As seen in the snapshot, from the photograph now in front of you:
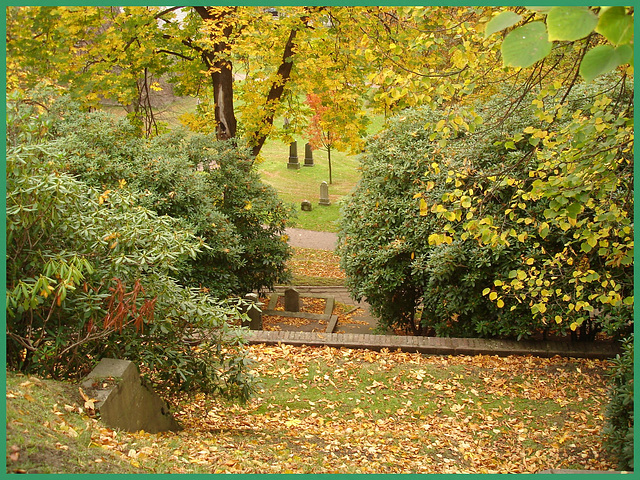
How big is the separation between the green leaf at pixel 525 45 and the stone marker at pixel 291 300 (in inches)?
454

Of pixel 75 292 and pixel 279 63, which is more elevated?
pixel 279 63

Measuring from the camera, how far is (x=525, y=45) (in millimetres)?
2115

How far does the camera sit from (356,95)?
12.1 meters

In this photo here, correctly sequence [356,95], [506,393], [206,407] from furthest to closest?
[356,95], [506,393], [206,407]

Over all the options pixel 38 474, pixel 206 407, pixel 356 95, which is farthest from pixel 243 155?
pixel 38 474

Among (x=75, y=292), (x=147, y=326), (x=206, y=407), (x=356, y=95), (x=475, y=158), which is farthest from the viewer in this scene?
(x=356, y=95)

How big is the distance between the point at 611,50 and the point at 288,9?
11.4 metres

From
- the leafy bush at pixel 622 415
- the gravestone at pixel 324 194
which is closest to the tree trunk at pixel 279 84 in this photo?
the leafy bush at pixel 622 415

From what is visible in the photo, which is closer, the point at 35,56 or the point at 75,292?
the point at 75,292

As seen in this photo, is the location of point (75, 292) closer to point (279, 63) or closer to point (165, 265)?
point (165, 265)

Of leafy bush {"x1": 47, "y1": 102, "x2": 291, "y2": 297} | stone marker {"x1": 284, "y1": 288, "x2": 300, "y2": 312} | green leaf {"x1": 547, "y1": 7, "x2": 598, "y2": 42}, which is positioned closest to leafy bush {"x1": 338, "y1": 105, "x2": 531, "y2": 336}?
leafy bush {"x1": 47, "y1": 102, "x2": 291, "y2": 297}

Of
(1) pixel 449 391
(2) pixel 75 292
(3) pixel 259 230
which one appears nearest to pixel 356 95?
(3) pixel 259 230

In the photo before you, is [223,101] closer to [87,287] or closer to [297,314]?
[297,314]

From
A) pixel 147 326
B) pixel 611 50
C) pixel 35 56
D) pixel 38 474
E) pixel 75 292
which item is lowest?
pixel 38 474
